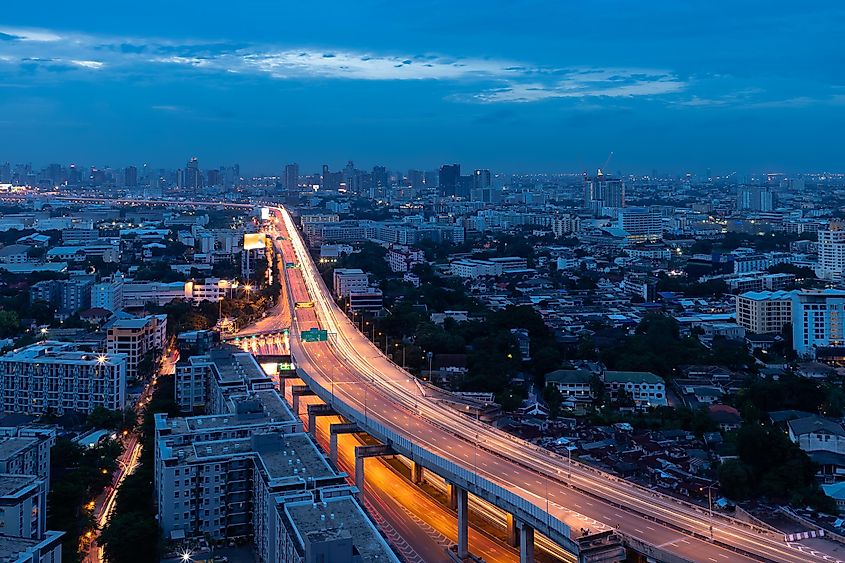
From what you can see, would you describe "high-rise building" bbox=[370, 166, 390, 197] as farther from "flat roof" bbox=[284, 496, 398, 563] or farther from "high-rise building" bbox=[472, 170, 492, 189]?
"flat roof" bbox=[284, 496, 398, 563]

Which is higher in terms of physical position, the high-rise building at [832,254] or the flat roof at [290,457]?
the high-rise building at [832,254]

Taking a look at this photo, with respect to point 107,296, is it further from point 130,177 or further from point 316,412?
point 130,177

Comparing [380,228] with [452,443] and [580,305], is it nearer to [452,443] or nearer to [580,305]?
[580,305]

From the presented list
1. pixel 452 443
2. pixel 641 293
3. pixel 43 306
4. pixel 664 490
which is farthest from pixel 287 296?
pixel 664 490

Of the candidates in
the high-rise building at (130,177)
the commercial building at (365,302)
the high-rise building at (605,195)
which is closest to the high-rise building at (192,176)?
the high-rise building at (130,177)

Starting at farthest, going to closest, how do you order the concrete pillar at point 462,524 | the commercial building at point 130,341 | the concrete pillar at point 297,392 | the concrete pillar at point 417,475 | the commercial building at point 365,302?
the commercial building at point 365,302 < the commercial building at point 130,341 < the concrete pillar at point 297,392 < the concrete pillar at point 417,475 < the concrete pillar at point 462,524

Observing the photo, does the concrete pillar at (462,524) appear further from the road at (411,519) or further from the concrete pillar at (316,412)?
the concrete pillar at (316,412)

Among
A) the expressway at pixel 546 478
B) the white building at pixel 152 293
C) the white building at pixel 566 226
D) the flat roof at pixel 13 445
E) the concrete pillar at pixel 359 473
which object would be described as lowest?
the concrete pillar at pixel 359 473
